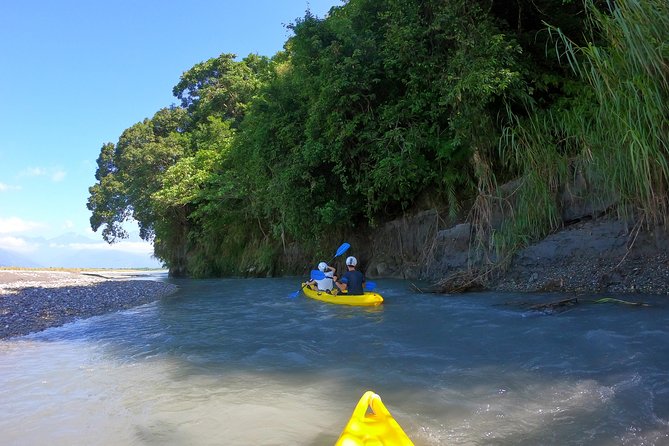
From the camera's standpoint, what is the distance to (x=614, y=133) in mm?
6527

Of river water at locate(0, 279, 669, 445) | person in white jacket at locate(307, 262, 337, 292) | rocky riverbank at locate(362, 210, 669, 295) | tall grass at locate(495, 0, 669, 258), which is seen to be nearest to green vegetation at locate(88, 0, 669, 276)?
tall grass at locate(495, 0, 669, 258)

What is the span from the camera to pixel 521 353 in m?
4.62

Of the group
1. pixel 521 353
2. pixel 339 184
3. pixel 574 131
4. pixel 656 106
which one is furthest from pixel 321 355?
pixel 339 184

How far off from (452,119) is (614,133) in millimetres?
4139

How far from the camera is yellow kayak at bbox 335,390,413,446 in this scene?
7.55 ft

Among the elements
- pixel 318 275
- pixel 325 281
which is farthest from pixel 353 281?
pixel 318 275

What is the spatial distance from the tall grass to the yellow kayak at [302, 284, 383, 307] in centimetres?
321

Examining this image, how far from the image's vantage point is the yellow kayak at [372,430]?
2301mm

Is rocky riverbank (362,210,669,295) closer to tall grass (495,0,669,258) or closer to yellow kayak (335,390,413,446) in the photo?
tall grass (495,0,669,258)

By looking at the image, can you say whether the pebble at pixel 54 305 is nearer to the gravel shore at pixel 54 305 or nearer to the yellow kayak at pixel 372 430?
the gravel shore at pixel 54 305

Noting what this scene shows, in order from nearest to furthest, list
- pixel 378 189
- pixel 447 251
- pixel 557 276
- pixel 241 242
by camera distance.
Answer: pixel 557 276 → pixel 447 251 → pixel 378 189 → pixel 241 242

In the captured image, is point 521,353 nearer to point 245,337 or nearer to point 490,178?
point 245,337

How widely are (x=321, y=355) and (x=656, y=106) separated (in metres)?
5.33

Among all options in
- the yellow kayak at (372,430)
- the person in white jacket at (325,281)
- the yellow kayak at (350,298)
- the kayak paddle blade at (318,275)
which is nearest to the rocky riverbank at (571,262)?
the yellow kayak at (350,298)
